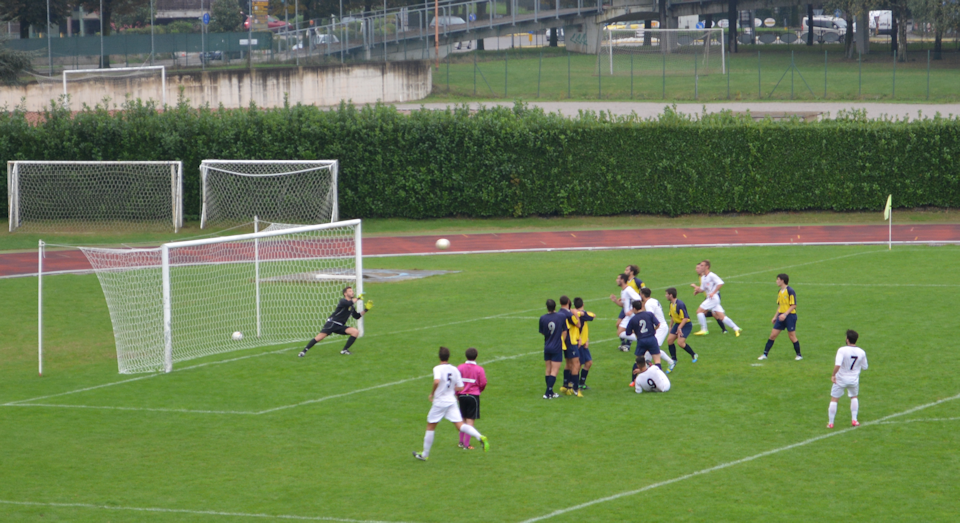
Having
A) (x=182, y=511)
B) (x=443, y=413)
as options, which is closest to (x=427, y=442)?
(x=443, y=413)

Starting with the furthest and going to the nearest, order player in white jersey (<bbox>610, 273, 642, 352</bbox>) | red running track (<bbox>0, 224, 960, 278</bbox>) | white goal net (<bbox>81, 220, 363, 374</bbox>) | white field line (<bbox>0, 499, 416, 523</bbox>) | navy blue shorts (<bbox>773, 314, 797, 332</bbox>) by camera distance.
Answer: red running track (<bbox>0, 224, 960, 278</bbox>) < white goal net (<bbox>81, 220, 363, 374</bbox>) < player in white jersey (<bbox>610, 273, 642, 352</bbox>) < navy blue shorts (<bbox>773, 314, 797, 332</bbox>) < white field line (<bbox>0, 499, 416, 523</bbox>)

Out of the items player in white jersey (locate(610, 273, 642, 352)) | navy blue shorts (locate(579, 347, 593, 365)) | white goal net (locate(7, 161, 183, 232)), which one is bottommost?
navy blue shorts (locate(579, 347, 593, 365))

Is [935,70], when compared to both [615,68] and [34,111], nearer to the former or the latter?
[615,68]

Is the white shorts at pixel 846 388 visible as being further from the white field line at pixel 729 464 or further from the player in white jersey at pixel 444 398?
the player in white jersey at pixel 444 398

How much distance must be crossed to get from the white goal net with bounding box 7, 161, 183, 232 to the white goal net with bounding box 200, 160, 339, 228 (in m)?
1.23

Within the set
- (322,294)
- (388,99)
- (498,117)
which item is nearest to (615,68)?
(388,99)

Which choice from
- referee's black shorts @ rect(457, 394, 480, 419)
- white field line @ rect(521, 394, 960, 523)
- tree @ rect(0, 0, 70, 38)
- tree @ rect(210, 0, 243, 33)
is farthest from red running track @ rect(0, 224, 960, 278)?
tree @ rect(210, 0, 243, 33)

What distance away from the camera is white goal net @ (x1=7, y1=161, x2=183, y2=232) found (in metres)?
35.5

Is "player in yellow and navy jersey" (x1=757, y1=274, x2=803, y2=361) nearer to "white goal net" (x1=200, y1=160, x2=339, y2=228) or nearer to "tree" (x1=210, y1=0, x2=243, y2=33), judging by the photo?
"white goal net" (x1=200, y1=160, x2=339, y2=228)

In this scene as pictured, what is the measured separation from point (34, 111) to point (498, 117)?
22.2m

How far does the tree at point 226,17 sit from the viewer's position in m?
81.7

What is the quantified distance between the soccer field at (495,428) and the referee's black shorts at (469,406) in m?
0.52

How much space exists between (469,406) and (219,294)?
43.4 feet

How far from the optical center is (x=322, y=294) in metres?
24.4
